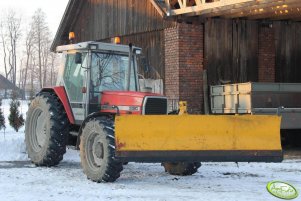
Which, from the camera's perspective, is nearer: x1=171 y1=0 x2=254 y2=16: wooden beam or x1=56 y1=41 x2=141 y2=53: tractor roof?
x1=56 y1=41 x2=141 y2=53: tractor roof

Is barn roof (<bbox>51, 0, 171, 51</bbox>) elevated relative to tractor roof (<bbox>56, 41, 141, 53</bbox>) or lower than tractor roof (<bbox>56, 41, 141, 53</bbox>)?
elevated

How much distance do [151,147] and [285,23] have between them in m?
11.0

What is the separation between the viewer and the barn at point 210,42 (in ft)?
53.1

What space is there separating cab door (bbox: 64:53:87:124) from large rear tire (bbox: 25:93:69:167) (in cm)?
36

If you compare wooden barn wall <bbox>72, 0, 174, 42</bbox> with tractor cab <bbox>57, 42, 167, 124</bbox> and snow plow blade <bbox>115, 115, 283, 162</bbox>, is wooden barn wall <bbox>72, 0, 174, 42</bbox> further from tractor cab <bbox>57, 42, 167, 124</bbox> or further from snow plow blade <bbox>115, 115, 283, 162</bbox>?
snow plow blade <bbox>115, 115, 283, 162</bbox>

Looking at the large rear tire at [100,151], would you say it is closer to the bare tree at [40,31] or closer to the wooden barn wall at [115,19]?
the wooden barn wall at [115,19]

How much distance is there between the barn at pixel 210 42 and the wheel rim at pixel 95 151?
7.08 metres

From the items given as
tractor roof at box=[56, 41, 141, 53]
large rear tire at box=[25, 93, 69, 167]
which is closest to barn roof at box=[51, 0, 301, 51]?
tractor roof at box=[56, 41, 141, 53]

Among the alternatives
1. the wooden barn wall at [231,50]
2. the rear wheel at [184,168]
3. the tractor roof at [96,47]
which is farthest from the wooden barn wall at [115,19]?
the rear wheel at [184,168]

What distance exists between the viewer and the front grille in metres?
9.11

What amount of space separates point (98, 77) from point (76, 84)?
0.56m

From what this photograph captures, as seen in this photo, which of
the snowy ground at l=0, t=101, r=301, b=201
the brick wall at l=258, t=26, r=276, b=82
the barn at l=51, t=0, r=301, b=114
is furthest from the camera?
the brick wall at l=258, t=26, r=276, b=82

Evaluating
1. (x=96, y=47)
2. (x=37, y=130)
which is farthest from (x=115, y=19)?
(x=96, y=47)
